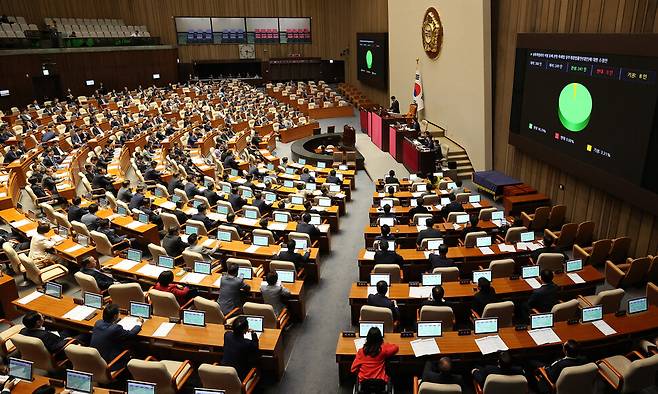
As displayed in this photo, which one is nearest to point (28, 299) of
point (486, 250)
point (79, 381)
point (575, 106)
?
point (79, 381)

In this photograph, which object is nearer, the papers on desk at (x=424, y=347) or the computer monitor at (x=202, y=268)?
the papers on desk at (x=424, y=347)

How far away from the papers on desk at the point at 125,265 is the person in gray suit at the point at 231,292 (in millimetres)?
2096

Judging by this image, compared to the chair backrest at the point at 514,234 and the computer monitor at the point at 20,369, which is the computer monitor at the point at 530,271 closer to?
the chair backrest at the point at 514,234

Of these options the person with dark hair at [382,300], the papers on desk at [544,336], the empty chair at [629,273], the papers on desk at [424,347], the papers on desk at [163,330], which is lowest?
the empty chair at [629,273]

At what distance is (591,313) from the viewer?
→ 20.1 feet

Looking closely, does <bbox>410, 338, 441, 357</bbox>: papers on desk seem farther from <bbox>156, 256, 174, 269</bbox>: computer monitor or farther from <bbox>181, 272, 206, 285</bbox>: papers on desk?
<bbox>156, 256, 174, 269</bbox>: computer monitor

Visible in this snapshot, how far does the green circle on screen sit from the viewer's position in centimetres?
980

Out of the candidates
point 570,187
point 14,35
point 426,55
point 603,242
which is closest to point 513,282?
point 603,242

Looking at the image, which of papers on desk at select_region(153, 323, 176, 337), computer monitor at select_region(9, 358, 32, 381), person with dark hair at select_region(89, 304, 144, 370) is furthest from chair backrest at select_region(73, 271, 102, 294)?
computer monitor at select_region(9, 358, 32, 381)

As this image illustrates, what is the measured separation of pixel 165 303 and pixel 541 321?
17.0 feet

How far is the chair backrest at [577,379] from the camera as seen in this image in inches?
192

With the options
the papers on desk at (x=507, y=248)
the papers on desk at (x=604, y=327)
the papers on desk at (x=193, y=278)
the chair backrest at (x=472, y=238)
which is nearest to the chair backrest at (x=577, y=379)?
the papers on desk at (x=604, y=327)

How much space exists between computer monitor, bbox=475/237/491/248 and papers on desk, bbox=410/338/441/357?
3.35m

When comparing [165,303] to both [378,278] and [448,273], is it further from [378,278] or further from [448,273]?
[448,273]
